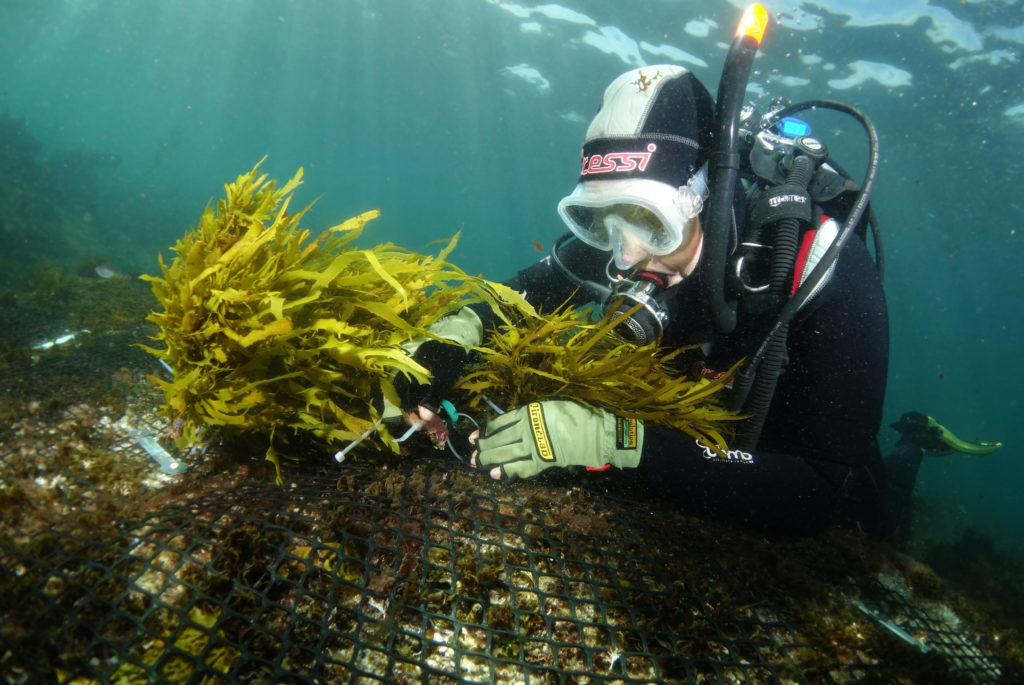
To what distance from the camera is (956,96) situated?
1822 centimetres

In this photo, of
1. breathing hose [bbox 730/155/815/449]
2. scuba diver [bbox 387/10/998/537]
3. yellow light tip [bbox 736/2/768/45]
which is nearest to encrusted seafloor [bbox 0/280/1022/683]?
scuba diver [bbox 387/10/998/537]

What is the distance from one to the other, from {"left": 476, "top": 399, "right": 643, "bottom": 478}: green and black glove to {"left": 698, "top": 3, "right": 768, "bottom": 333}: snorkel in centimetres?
90

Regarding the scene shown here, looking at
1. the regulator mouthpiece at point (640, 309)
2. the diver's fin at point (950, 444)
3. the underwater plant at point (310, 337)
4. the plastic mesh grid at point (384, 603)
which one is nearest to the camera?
the plastic mesh grid at point (384, 603)

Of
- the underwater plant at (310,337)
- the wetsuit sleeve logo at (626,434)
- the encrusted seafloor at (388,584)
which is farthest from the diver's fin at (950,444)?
the wetsuit sleeve logo at (626,434)

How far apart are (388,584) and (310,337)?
3.48 ft

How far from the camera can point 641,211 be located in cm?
283

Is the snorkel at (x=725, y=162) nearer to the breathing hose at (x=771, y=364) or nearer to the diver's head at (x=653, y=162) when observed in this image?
the diver's head at (x=653, y=162)

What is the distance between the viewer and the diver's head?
8.43 ft

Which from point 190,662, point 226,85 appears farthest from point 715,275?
point 226,85

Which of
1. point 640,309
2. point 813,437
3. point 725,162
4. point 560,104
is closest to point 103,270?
point 640,309

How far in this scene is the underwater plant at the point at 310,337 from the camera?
1.78m

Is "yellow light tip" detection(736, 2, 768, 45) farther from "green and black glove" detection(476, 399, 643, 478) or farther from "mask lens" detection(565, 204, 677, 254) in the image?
"green and black glove" detection(476, 399, 643, 478)

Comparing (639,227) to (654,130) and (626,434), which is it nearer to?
(654,130)

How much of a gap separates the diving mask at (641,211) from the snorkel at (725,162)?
0.14m
